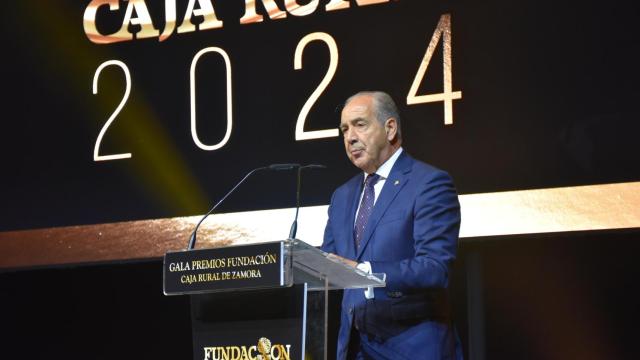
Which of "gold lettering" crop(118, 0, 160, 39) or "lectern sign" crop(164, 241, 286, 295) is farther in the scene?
"gold lettering" crop(118, 0, 160, 39)

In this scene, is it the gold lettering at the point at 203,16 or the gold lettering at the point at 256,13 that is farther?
the gold lettering at the point at 203,16

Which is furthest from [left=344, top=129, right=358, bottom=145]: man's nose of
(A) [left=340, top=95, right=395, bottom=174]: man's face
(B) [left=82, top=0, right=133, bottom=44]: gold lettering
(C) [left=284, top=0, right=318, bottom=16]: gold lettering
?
(B) [left=82, top=0, right=133, bottom=44]: gold lettering

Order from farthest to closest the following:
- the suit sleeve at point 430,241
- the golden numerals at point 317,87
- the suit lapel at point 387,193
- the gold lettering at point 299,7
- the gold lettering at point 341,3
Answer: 1. the gold lettering at point 299,7
2. the gold lettering at point 341,3
3. the golden numerals at point 317,87
4. the suit lapel at point 387,193
5. the suit sleeve at point 430,241

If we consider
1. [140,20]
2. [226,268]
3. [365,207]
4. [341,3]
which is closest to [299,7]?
[341,3]

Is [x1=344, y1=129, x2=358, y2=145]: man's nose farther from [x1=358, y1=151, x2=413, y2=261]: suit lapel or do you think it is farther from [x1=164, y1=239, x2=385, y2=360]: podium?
[x1=164, y1=239, x2=385, y2=360]: podium

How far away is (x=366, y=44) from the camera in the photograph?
3.97 meters

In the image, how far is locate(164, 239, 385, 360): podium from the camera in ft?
7.70

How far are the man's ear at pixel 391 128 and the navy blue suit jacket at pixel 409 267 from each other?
0.18 meters

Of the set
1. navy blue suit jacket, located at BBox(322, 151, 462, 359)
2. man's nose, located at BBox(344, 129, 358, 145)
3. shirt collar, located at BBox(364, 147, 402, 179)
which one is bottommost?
navy blue suit jacket, located at BBox(322, 151, 462, 359)

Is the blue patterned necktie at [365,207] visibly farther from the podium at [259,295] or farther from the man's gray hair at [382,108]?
the podium at [259,295]

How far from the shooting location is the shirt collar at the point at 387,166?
3.18 m

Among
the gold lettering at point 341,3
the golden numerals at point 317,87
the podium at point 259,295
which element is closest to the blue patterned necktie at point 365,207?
the podium at point 259,295

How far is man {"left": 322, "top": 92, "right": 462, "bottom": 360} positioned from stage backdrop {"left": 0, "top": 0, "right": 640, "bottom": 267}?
0.62 meters

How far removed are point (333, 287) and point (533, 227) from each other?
119 cm
